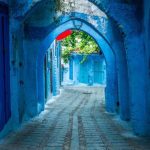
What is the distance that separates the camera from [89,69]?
29281mm

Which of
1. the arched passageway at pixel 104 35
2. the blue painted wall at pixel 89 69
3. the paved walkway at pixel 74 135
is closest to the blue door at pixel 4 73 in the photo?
the arched passageway at pixel 104 35

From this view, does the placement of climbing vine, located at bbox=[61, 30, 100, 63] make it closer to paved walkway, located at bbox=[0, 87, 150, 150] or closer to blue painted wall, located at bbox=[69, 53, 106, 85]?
blue painted wall, located at bbox=[69, 53, 106, 85]

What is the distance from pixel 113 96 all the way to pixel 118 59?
2533 mm

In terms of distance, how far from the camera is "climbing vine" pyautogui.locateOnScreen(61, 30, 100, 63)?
23806 millimetres

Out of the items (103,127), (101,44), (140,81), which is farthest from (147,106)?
(101,44)

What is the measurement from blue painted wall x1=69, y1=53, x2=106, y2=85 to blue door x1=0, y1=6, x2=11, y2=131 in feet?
68.1

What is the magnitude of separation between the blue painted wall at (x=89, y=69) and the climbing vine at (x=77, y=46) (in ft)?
2.55

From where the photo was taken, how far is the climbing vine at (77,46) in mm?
23806

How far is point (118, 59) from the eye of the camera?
10398mm

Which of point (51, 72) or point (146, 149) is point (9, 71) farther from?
point (51, 72)

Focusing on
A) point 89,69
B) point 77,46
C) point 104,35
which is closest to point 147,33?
point 104,35

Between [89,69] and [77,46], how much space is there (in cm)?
314

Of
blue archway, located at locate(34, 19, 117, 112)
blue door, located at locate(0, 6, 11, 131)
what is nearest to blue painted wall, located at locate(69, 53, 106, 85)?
blue archway, located at locate(34, 19, 117, 112)

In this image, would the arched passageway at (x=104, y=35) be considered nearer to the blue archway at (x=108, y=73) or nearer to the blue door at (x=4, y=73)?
the blue door at (x=4, y=73)
